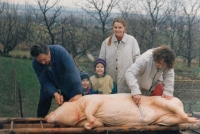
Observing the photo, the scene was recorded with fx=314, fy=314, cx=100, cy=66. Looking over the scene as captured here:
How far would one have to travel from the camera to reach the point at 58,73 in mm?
4449

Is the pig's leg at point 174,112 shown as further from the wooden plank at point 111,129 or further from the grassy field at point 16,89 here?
the grassy field at point 16,89

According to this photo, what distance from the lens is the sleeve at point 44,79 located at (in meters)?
4.45

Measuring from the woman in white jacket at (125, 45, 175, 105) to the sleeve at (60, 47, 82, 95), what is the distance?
707 mm

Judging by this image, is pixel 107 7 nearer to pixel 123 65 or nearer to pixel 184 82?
pixel 184 82

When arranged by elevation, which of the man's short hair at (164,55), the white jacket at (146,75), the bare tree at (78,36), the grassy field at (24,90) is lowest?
the grassy field at (24,90)

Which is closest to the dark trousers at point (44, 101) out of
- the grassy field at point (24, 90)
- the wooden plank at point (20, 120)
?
the wooden plank at point (20, 120)

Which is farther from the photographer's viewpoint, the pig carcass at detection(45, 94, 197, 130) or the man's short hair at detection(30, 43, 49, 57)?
the pig carcass at detection(45, 94, 197, 130)

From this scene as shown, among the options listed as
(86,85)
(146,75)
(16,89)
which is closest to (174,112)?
(146,75)

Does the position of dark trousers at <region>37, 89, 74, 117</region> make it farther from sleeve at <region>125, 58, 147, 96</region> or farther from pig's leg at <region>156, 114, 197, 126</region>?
pig's leg at <region>156, 114, 197, 126</region>

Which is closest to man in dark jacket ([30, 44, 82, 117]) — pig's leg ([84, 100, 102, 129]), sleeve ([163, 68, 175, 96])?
pig's leg ([84, 100, 102, 129])

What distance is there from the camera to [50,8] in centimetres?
1236

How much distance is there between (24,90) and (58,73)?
6311 mm

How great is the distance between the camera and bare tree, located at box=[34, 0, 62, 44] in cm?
1216

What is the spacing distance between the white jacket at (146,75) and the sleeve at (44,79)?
42.5 inches
